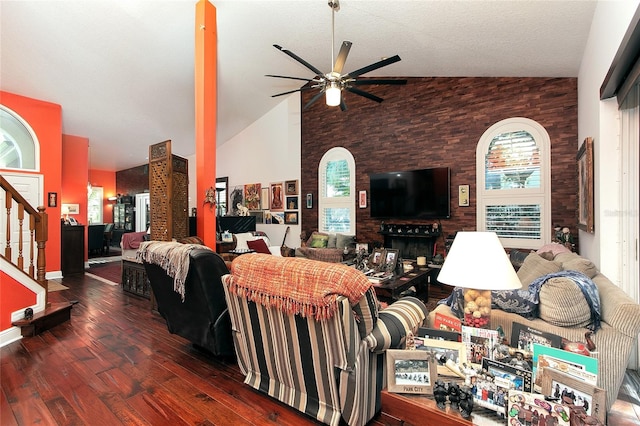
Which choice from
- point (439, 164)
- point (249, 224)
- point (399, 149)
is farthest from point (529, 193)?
point (249, 224)

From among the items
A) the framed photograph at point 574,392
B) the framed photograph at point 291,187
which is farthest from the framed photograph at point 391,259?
the framed photograph at point 291,187

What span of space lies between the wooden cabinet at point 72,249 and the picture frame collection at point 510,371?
7451 millimetres

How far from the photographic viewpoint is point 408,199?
20.0ft

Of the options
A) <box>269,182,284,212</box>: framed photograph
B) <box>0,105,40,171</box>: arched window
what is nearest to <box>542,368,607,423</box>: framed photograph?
<box>269,182,284,212</box>: framed photograph

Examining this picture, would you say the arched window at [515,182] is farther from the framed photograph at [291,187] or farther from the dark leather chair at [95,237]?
the dark leather chair at [95,237]

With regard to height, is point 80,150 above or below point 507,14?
below

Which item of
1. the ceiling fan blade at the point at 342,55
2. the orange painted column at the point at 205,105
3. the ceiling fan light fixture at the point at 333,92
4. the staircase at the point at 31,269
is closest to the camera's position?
the staircase at the point at 31,269

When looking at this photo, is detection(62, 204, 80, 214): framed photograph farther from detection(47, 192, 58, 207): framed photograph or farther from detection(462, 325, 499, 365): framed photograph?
detection(462, 325, 499, 365): framed photograph

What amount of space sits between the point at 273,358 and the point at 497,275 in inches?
55.6

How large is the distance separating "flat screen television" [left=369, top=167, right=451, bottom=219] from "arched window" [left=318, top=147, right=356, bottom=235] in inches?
23.6

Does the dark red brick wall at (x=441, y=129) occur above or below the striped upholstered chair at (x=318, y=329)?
above

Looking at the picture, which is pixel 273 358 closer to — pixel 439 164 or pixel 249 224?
pixel 439 164

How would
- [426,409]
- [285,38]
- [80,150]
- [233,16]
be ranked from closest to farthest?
[426,409], [233,16], [285,38], [80,150]

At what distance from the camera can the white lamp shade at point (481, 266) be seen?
1490mm
